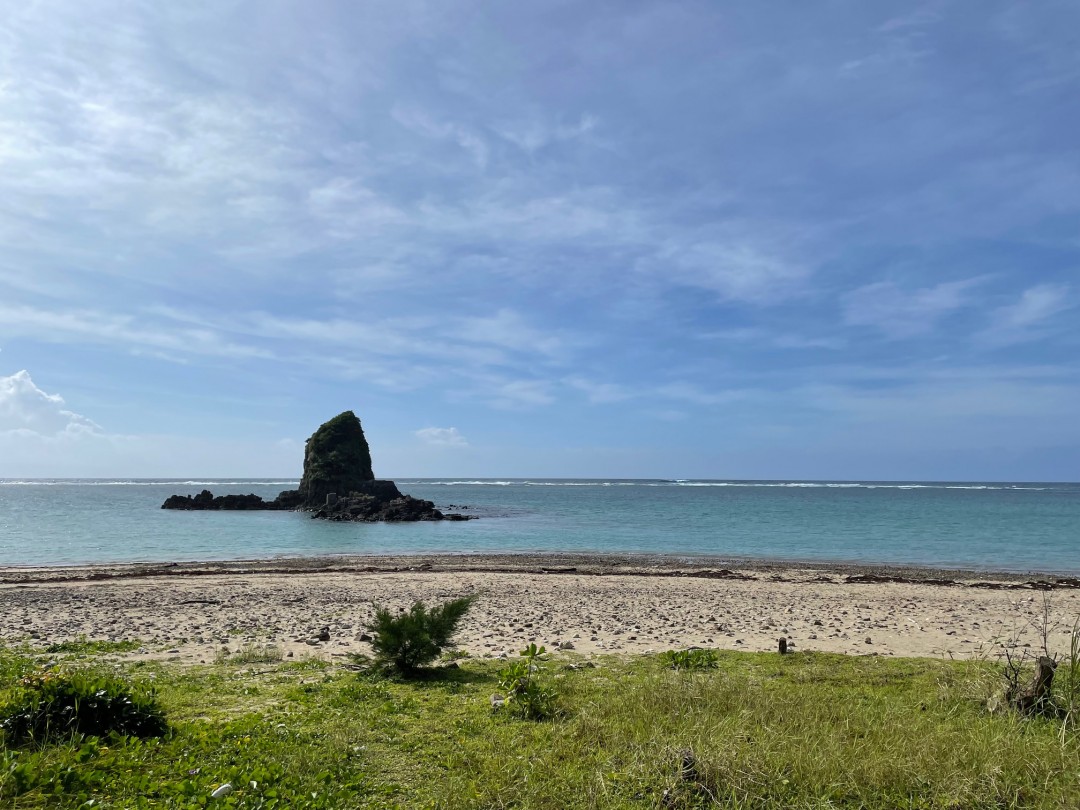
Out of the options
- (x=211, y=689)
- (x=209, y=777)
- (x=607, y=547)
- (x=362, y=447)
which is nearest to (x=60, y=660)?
(x=211, y=689)

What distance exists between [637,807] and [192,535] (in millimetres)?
58437

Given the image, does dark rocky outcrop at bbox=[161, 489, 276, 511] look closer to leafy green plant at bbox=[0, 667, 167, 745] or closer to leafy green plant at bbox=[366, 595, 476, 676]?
leafy green plant at bbox=[366, 595, 476, 676]

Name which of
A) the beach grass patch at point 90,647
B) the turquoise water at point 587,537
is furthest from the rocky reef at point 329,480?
the beach grass patch at point 90,647

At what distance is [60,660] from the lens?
1162 cm

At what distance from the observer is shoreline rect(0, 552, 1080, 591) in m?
30.8

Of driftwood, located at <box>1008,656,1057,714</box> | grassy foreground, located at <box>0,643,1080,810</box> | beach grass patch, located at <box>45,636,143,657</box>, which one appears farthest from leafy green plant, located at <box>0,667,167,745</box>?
driftwood, located at <box>1008,656,1057,714</box>

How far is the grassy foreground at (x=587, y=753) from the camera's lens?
18.4 ft

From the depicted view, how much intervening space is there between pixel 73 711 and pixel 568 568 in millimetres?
29706

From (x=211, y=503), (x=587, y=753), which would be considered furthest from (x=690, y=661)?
(x=211, y=503)

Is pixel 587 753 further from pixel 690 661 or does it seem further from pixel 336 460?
pixel 336 460

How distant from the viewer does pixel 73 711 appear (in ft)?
21.9

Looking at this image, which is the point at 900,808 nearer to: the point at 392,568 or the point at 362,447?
the point at 392,568

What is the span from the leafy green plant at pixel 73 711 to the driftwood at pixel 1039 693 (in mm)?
10063

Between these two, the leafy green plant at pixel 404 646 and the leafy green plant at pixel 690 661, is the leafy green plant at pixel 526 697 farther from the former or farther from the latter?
the leafy green plant at pixel 690 661
